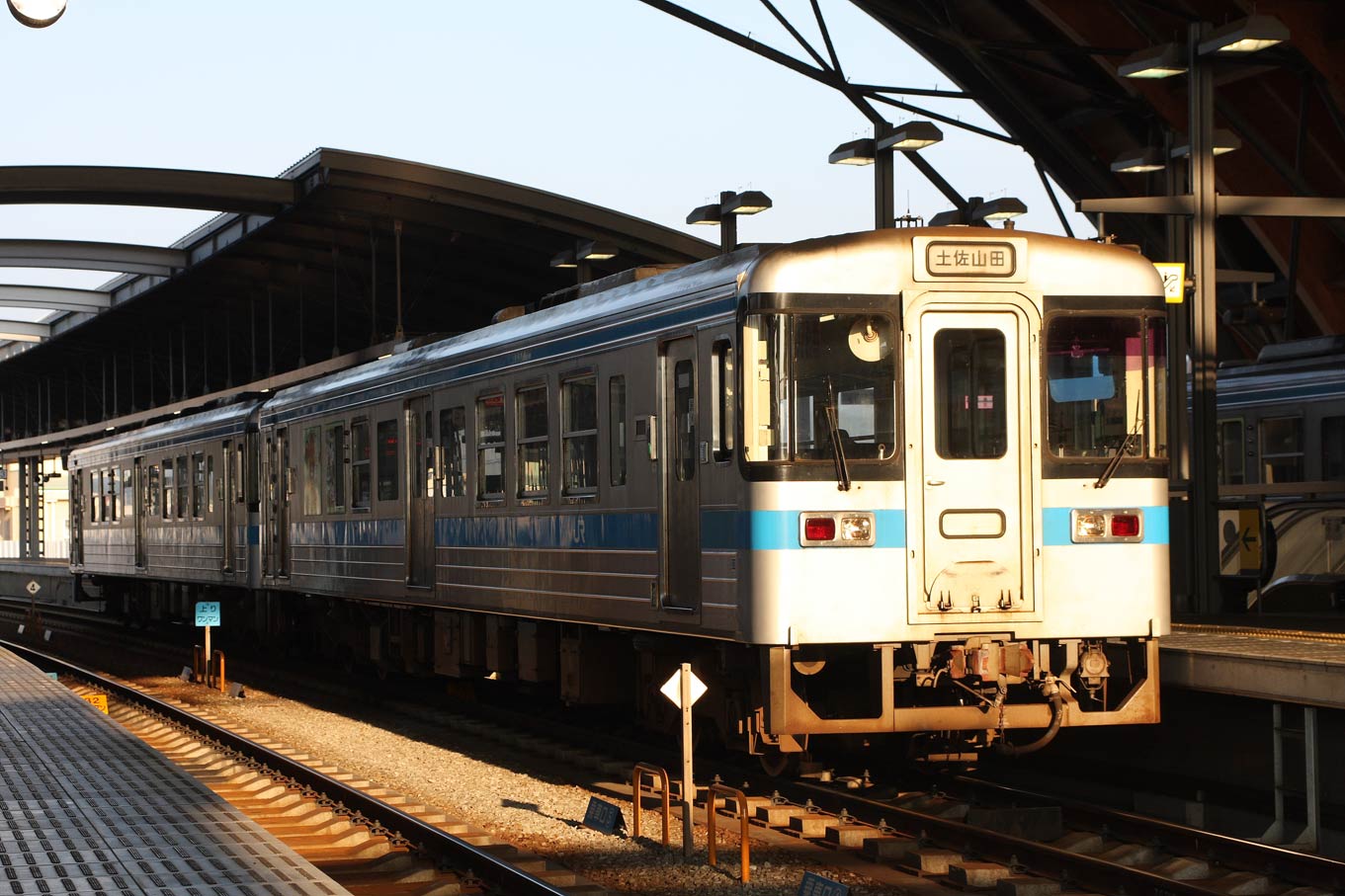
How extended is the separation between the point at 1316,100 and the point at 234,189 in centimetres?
1825

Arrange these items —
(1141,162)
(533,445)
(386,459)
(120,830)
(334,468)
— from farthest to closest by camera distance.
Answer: (334,468) < (1141,162) < (386,459) < (533,445) < (120,830)

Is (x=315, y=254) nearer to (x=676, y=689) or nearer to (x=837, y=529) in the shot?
(x=837, y=529)

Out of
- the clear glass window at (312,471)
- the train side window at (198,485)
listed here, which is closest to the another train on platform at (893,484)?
the clear glass window at (312,471)

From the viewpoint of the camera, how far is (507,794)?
1234cm

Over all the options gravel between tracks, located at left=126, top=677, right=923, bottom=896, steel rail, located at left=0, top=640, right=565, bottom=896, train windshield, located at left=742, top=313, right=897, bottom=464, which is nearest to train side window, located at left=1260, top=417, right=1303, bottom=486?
gravel between tracks, located at left=126, top=677, right=923, bottom=896

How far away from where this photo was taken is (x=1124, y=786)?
1222cm

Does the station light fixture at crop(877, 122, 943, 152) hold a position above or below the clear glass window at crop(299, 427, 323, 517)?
above

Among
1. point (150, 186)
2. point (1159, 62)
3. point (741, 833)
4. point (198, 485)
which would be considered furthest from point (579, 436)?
point (150, 186)

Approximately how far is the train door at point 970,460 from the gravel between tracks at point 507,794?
5.91 ft

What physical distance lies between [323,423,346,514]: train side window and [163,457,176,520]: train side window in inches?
342

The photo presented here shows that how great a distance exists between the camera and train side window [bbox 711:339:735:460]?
34.6ft

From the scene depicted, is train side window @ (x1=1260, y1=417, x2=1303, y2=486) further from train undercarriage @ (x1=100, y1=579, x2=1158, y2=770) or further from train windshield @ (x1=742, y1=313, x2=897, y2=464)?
train windshield @ (x1=742, y1=313, x2=897, y2=464)

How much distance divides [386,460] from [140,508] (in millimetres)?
13681

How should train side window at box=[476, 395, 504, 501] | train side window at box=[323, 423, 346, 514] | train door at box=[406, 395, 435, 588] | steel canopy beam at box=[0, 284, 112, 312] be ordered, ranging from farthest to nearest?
steel canopy beam at box=[0, 284, 112, 312] < train side window at box=[323, 423, 346, 514] < train door at box=[406, 395, 435, 588] < train side window at box=[476, 395, 504, 501]
